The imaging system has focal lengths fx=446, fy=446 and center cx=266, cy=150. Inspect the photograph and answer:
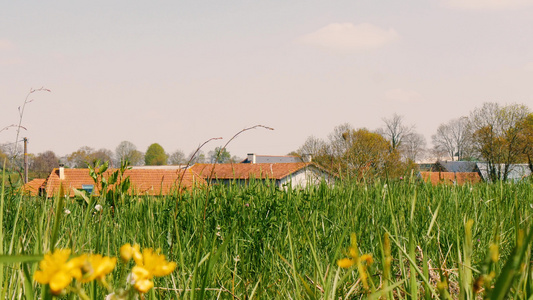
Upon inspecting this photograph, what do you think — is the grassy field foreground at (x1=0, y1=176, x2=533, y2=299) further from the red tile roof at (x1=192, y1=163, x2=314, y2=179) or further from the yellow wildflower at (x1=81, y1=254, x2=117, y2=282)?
the yellow wildflower at (x1=81, y1=254, x2=117, y2=282)

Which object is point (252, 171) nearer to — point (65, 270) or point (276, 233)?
point (276, 233)

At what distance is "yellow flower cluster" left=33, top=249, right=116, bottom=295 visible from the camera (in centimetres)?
52

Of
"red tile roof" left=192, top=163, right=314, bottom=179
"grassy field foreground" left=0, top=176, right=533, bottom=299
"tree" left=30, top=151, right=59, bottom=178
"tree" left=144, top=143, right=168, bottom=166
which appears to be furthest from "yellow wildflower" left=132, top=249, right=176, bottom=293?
"tree" left=144, top=143, right=168, bottom=166

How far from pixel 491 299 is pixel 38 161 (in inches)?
2964

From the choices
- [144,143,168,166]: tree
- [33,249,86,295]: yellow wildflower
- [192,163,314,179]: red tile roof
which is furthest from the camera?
[144,143,168,166]: tree

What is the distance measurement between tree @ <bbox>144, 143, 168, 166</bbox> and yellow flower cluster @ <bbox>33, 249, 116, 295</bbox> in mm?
103463

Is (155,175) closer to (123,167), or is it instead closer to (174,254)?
(123,167)

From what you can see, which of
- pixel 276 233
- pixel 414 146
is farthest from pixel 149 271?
pixel 414 146

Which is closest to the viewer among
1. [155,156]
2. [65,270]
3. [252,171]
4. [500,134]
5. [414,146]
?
[65,270]

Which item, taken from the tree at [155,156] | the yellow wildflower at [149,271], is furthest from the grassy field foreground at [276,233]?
the tree at [155,156]

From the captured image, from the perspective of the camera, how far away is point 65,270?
53 cm

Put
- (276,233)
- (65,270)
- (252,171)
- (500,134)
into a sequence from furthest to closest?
(500,134)
(252,171)
(276,233)
(65,270)

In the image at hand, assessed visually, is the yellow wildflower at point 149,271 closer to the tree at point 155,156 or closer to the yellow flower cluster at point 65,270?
the yellow flower cluster at point 65,270

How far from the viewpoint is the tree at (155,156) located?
103 metres
